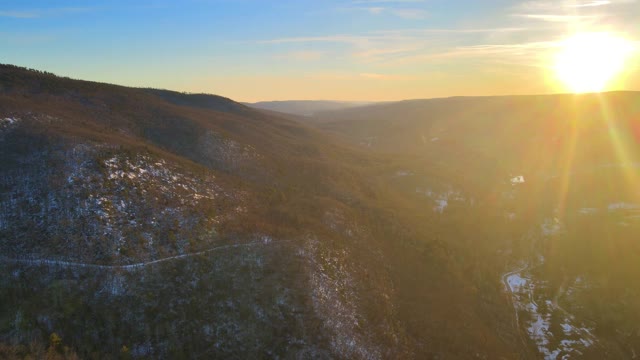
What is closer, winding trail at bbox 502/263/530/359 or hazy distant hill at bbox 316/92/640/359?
winding trail at bbox 502/263/530/359

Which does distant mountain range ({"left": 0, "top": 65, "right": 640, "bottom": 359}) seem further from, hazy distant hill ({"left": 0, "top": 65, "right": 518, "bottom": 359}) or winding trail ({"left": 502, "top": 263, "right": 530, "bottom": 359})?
winding trail ({"left": 502, "top": 263, "right": 530, "bottom": 359})

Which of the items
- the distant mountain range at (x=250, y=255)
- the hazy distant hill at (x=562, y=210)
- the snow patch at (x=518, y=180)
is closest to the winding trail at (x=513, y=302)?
the hazy distant hill at (x=562, y=210)

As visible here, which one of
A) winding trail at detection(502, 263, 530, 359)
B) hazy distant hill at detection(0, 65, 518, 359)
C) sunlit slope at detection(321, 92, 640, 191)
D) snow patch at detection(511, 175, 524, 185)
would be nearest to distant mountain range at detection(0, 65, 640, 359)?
hazy distant hill at detection(0, 65, 518, 359)

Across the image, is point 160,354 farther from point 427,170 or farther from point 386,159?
point 386,159

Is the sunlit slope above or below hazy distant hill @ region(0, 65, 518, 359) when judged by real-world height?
above

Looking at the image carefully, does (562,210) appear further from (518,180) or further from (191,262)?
(191,262)

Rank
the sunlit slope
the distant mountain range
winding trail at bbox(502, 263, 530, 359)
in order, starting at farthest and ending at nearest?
the sunlit slope < winding trail at bbox(502, 263, 530, 359) < the distant mountain range

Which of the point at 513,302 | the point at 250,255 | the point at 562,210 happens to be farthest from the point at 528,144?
the point at 250,255

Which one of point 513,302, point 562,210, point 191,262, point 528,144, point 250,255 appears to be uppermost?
point 528,144

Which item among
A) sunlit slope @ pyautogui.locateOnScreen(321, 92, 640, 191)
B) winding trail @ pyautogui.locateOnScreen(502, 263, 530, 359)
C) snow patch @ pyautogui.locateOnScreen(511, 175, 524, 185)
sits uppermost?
sunlit slope @ pyautogui.locateOnScreen(321, 92, 640, 191)
